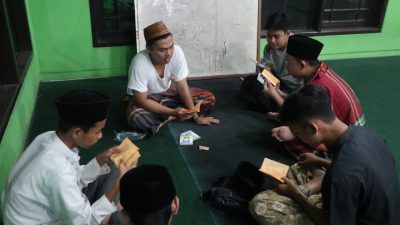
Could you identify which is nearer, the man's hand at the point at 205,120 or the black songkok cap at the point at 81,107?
the black songkok cap at the point at 81,107

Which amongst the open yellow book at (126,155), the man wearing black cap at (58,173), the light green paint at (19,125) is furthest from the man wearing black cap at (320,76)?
the light green paint at (19,125)

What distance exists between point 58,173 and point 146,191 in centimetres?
45

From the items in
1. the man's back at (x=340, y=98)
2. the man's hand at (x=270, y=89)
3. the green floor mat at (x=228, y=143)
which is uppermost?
the man's back at (x=340, y=98)

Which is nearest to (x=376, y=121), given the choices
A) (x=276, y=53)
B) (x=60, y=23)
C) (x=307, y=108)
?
(x=276, y=53)

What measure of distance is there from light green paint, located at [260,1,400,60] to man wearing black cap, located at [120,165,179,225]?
3994mm

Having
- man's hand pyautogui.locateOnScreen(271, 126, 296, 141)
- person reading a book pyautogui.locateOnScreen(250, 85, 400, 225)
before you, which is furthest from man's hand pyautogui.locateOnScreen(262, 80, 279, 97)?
person reading a book pyautogui.locateOnScreen(250, 85, 400, 225)

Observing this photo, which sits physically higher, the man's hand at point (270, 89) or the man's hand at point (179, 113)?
the man's hand at point (270, 89)

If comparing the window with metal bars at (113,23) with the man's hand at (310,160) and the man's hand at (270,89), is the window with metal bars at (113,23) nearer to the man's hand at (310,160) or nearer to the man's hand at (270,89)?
the man's hand at (270,89)

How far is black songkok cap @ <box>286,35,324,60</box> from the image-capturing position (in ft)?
8.61

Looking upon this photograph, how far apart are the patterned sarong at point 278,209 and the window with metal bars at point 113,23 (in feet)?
8.63

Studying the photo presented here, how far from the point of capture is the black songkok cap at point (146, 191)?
138 centimetres

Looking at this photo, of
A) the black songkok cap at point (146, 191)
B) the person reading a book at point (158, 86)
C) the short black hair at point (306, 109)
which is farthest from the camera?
the person reading a book at point (158, 86)

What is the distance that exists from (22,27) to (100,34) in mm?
789

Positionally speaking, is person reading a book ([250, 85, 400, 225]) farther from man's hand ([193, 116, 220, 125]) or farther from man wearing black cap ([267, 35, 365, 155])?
man's hand ([193, 116, 220, 125])
